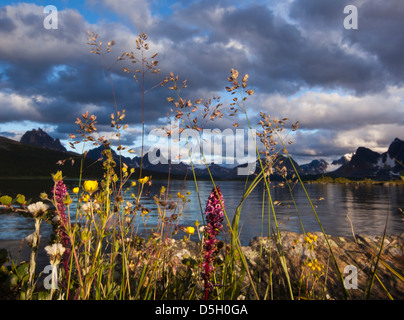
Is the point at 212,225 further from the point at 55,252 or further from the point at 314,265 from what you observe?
the point at 314,265

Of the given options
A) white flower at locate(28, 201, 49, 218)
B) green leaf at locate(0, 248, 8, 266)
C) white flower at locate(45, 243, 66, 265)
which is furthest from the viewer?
green leaf at locate(0, 248, 8, 266)

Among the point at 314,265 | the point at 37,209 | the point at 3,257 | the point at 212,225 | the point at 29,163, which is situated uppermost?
the point at 29,163

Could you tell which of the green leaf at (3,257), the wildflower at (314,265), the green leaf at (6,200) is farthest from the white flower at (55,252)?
the wildflower at (314,265)

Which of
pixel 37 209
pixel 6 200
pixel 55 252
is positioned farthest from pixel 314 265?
pixel 6 200

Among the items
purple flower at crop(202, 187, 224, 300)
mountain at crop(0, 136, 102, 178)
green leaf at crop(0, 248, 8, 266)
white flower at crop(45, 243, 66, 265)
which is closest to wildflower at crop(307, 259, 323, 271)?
purple flower at crop(202, 187, 224, 300)

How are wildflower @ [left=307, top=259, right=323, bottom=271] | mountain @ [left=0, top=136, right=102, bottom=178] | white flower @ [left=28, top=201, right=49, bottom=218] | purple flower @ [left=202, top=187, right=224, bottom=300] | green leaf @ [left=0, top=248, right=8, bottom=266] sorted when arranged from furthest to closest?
mountain @ [left=0, top=136, right=102, bottom=178]
wildflower @ [left=307, top=259, right=323, bottom=271]
purple flower @ [left=202, top=187, right=224, bottom=300]
green leaf @ [left=0, top=248, right=8, bottom=266]
white flower @ [left=28, top=201, right=49, bottom=218]

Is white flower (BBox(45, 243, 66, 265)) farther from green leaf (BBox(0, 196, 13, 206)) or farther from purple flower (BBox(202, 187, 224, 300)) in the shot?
purple flower (BBox(202, 187, 224, 300))

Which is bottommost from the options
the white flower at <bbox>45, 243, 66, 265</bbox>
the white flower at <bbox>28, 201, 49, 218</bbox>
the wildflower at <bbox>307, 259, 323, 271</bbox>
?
the wildflower at <bbox>307, 259, 323, 271</bbox>

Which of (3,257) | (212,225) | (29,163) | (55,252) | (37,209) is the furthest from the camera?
(29,163)

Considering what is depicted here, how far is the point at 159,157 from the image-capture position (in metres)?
3.19

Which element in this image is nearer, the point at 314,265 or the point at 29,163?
A: the point at 314,265

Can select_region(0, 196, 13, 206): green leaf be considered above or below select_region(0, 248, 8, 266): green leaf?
above
